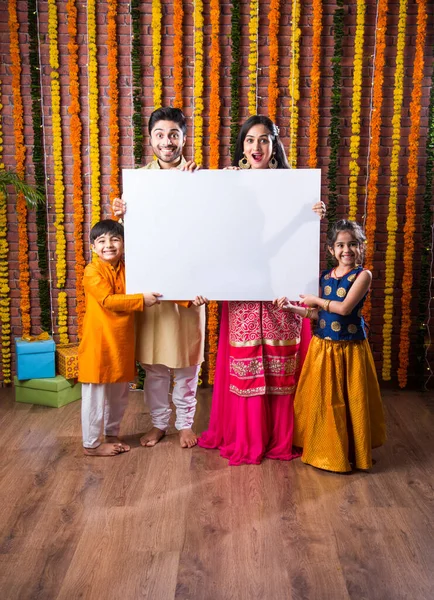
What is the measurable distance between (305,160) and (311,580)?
8.82ft

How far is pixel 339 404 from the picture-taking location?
2.85 metres

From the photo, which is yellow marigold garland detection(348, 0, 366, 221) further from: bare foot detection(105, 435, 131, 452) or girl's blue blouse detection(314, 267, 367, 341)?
bare foot detection(105, 435, 131, 452)

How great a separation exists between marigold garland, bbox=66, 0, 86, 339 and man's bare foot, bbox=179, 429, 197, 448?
128 centimetres

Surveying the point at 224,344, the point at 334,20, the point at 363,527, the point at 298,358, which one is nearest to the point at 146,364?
the point at 224,344

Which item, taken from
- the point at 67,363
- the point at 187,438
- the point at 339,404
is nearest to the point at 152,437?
the point at 187,438

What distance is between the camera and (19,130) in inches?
154

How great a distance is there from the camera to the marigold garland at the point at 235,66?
150 inches

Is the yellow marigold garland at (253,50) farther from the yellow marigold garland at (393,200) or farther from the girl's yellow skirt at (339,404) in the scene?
the girl's yellow skirt at (339,404)

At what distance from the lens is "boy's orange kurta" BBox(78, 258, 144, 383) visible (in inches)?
115

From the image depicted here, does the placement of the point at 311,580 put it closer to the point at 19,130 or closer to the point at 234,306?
the point at 234,306

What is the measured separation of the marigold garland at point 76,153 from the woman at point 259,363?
1406 millimetres

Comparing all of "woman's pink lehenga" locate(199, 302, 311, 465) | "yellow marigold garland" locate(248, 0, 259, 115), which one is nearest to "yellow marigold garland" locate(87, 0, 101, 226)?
"yellow marigold garland" locate(248, 0, 259, 115)

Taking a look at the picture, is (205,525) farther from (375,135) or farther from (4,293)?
(375,135)

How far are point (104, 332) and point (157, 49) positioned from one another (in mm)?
1952
